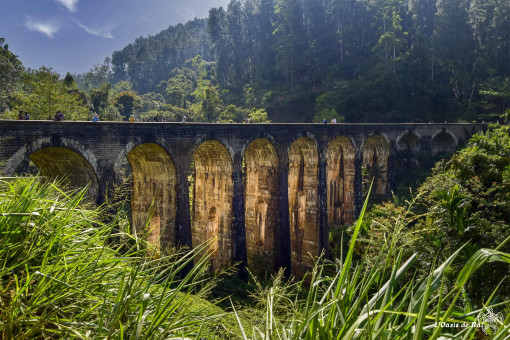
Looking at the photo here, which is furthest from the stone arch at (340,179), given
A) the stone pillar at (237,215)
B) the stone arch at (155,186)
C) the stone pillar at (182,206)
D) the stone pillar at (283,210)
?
the stone arch at (155,186)

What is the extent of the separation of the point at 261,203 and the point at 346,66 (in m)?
33.8

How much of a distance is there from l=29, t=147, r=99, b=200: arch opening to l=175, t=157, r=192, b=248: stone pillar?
282 cm

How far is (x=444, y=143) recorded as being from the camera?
29156mm

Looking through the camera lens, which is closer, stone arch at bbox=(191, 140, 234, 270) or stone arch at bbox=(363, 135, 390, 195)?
stone arch at bbox=(191, 140, 234, 270)

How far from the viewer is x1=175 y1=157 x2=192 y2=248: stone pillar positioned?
13031 millimetres

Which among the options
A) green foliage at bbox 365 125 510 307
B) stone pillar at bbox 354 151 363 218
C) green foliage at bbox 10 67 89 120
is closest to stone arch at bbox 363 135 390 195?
stone pillar at bbox 354 151 363 218

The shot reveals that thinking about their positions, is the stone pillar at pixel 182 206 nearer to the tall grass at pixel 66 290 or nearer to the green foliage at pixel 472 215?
the green foliage at pixel 472 215

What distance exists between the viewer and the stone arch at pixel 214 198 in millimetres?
14938

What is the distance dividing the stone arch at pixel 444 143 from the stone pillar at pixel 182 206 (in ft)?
69.7

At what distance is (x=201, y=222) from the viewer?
15766mm

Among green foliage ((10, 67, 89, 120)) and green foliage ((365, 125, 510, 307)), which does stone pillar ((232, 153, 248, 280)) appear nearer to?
green foliage ((365, 125, 510, 307))

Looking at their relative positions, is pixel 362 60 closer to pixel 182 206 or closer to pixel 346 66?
pixel 346 66

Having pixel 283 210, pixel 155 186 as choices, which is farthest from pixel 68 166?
pixel 283 210

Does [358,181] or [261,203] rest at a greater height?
[358,181]
